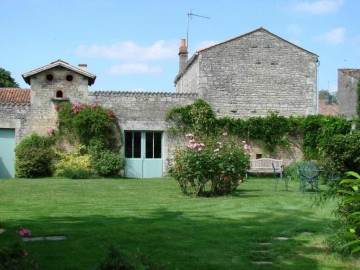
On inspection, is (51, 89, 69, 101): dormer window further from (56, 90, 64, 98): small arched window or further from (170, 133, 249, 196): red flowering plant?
(170, 133, 249, 196): red flowering plant

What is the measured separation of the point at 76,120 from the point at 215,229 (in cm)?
1330

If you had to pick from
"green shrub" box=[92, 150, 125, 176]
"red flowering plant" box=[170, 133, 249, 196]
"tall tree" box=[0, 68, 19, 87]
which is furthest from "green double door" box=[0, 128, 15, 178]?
"tall tree" box=[0, 68, 19, 87]

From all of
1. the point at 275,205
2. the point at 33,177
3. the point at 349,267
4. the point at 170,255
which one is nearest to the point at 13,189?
the point at 33,177

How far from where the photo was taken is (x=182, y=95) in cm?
2084

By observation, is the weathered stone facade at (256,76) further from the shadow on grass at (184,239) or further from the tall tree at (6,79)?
the tall tree at (6,79)

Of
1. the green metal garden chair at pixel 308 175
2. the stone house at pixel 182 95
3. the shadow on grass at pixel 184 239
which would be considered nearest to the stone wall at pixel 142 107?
the stone house at pixel 182 95

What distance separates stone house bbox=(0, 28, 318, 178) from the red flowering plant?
8.33 meters

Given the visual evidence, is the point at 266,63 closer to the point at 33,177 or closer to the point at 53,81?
the point at 53,81

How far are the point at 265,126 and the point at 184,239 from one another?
15.0 meters

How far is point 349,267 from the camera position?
16.6ft

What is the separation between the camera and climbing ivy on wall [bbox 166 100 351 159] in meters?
20.5

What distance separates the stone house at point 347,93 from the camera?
2838 centimetres

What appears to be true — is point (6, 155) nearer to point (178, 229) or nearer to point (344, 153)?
point (344, 153)

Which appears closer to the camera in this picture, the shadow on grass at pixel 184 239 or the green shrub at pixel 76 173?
the shadow on grass at pixel 184 239
